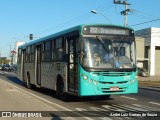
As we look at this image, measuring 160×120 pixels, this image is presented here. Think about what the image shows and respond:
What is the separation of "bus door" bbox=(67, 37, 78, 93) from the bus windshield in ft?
2.11

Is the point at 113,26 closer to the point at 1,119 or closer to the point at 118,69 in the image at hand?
the point at 118,69

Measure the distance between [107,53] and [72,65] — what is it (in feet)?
5.24

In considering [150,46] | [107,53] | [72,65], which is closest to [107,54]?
[107,53]

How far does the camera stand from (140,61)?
7738cm

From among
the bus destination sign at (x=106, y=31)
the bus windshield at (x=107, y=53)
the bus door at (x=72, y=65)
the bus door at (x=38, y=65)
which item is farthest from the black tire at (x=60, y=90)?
the bus door at (x=38, y=65)

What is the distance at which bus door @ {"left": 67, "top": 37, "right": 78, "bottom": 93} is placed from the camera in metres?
14.6

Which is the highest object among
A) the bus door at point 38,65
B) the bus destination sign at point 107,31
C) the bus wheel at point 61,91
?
the bus destination sign at point 107,31

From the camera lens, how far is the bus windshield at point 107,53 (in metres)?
14.1

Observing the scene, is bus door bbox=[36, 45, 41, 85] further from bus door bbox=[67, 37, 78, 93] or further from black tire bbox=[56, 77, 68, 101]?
bus door bbox=[67, 37, 78, 93]

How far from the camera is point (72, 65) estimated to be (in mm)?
14984

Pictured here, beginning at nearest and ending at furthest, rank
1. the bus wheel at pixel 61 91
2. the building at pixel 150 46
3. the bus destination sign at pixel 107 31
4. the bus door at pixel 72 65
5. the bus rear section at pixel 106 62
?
the bus rear section at pixel 106 62
the bus door at pixel 72 65
the bus destination sign at pixel 107 31
the bus wheel at pixel 61 91
the building at pixel 150 46

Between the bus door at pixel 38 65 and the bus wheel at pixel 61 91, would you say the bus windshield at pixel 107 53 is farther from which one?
the bus door at pixel 38 65

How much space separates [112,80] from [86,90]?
3.64 ft

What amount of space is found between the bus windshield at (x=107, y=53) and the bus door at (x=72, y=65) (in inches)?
25.3
